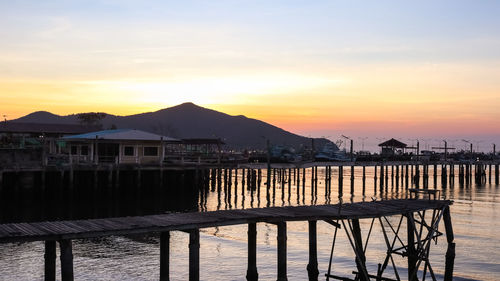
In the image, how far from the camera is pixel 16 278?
81.8ft

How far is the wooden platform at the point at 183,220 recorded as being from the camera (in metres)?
17.7

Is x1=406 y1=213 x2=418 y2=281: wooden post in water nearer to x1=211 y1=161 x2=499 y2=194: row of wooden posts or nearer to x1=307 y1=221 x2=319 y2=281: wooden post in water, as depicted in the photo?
x1=307 y1=221 x2=319 y2=281: wooden post in water

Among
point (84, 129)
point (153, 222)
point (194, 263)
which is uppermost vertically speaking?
point (84, 129)

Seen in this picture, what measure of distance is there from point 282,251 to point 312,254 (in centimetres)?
308

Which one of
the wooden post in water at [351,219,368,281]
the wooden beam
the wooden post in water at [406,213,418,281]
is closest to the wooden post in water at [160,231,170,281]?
the wooden post in water at [351,219,368,281]

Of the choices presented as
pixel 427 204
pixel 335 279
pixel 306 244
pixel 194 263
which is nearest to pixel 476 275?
pixel 427 204

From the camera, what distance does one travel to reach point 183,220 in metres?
20.5

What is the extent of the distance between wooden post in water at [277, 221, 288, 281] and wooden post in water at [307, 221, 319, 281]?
7.47 ft

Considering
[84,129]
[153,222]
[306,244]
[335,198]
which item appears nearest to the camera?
[153,222]

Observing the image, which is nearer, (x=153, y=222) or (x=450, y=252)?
(x=153, y=222)

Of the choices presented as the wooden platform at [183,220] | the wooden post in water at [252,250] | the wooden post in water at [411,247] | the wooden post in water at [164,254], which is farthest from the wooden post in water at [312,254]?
the wooden post in water at [164,254]

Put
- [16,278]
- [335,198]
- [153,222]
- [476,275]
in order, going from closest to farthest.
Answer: [153,222] → [16,278] → [476,275] → [335,198]

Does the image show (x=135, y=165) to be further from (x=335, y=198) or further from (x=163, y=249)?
(x=163, y=249)

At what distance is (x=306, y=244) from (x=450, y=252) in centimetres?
986
